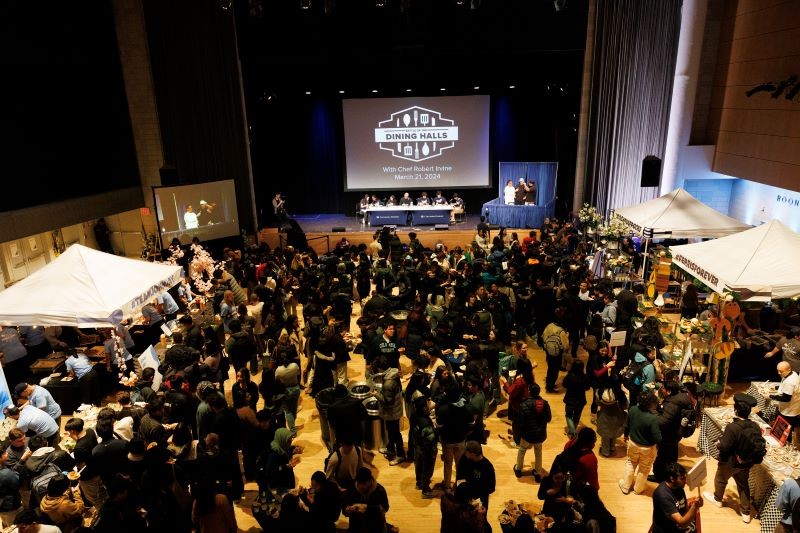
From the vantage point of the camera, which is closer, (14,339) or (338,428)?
(338,428)

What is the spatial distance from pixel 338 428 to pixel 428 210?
1299cm

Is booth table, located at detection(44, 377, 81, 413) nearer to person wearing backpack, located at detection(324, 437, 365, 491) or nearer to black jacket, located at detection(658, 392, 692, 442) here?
person wearing backpack, located at detection(324, 437, 365, 491)

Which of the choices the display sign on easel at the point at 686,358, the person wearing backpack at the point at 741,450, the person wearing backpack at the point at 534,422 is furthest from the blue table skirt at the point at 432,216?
the person wearing backpack at the point at 741,450

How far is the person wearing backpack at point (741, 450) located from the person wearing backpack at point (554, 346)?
8.18 ft

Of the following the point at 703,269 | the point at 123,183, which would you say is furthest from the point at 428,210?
the point at 703,269

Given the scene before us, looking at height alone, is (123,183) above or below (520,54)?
below

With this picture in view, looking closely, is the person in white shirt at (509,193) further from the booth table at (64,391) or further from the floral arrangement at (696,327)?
the booth table at (64,391)

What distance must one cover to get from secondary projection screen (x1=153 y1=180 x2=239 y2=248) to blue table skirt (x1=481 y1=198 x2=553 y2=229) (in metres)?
8.15

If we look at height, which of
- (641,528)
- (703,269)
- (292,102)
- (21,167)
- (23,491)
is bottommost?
(641,528)

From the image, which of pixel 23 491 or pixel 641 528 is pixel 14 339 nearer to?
pixel 23 491

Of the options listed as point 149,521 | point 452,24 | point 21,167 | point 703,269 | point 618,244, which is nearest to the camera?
point 149,521

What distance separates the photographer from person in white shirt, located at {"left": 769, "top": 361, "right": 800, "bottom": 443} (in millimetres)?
6504

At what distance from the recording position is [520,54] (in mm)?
16719

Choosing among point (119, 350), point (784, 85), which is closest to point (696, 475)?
point (119, 350)
